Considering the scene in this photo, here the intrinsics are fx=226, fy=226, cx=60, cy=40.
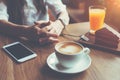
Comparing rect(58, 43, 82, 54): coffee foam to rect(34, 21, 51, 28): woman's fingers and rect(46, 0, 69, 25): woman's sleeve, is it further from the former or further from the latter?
rect(46, 0, 69, 25): woman's sleeve

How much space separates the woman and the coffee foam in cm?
17

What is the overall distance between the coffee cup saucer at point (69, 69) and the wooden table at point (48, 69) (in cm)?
1

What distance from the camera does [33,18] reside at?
4.72 feet

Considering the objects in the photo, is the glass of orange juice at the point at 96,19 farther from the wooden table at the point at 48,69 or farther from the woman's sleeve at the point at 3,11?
the woman's sleeve at the point at 3,11

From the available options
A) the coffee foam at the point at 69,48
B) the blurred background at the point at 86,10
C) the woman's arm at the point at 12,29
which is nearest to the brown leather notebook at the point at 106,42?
the coffee foam at the point at 69,48

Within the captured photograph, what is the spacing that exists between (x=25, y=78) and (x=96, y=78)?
0.79 ft

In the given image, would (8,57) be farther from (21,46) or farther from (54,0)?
(54,0)

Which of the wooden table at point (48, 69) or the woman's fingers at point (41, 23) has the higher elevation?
the woman's fingers at point (41, 23)

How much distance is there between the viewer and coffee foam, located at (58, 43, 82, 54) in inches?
31.4

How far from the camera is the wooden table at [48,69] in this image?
77 centimetres

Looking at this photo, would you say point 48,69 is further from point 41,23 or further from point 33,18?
point 33,18

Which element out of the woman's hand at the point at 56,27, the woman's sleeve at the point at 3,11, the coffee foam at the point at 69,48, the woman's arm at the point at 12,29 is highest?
the woman's sleeve at the point at 3,11

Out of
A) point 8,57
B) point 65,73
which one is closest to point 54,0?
point 8,57

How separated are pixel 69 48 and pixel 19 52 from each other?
0.71 feet
